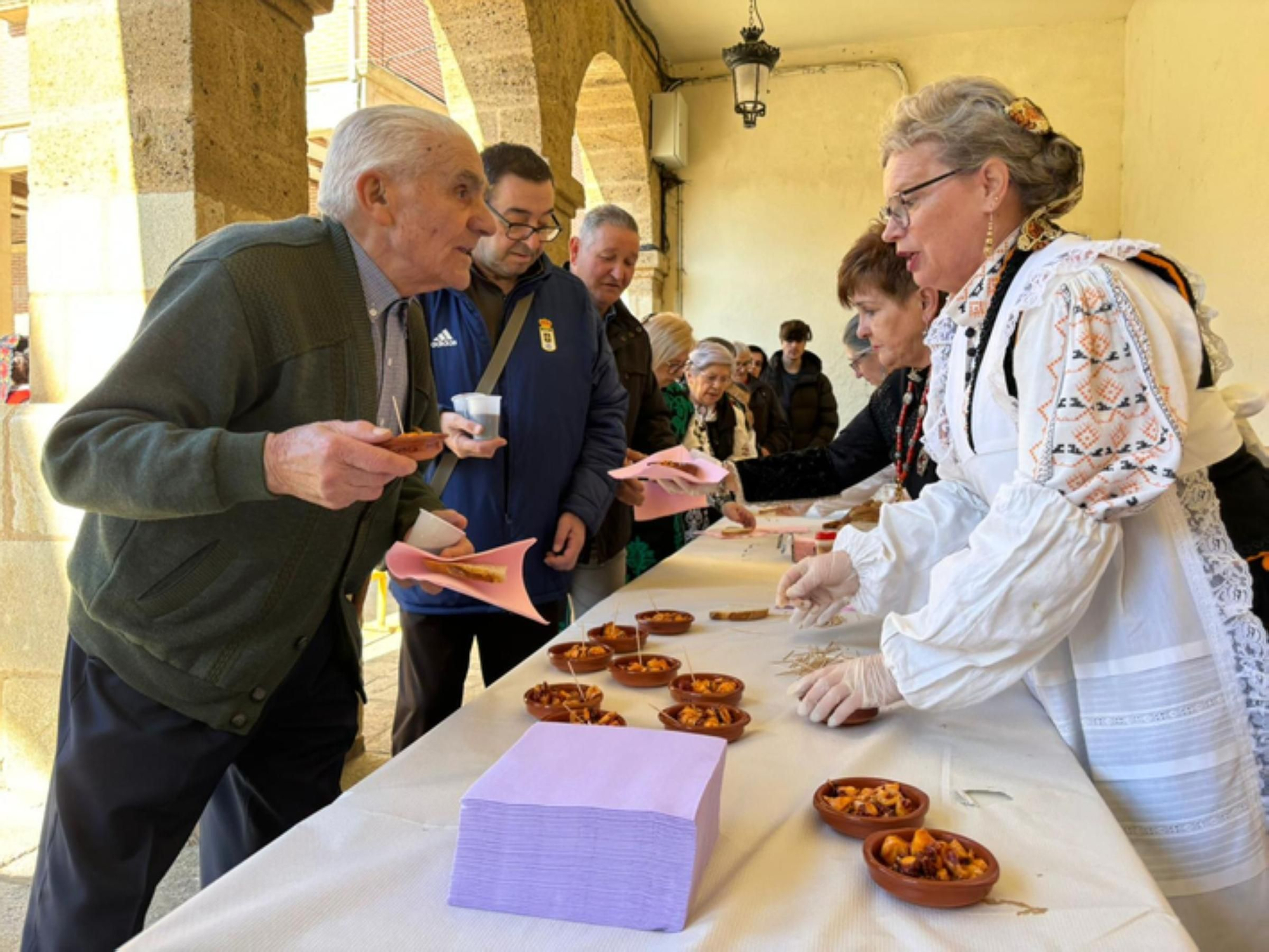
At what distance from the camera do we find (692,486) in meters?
2.53

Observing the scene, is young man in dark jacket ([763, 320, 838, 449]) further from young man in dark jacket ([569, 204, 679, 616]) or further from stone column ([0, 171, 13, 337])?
stone column ([0, 171, 13, 337])

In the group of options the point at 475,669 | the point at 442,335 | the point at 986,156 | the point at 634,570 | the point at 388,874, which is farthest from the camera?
the point at 475,669

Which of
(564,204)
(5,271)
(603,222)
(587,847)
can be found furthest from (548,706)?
(5,271)

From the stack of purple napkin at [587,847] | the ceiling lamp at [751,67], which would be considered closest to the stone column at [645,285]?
the ceiling lamp at [751,67]

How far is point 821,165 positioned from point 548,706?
8.56m

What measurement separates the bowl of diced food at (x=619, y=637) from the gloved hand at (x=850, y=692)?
0.40 m

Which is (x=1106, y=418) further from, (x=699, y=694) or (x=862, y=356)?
(x=862, y=356)

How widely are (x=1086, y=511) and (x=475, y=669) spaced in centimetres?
390

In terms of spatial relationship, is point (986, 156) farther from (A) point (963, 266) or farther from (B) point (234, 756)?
(B) point (234, 756)

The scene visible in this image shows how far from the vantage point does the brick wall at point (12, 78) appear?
35.2 ft

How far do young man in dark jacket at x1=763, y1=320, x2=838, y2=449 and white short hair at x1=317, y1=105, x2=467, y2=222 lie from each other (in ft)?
19.1

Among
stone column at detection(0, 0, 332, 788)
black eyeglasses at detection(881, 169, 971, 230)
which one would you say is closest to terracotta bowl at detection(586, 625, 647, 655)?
black eyeglasses at detection(881, 169, 971, 230)

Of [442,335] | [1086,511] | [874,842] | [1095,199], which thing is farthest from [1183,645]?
[1095,199]

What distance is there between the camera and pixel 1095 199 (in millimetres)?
8531
